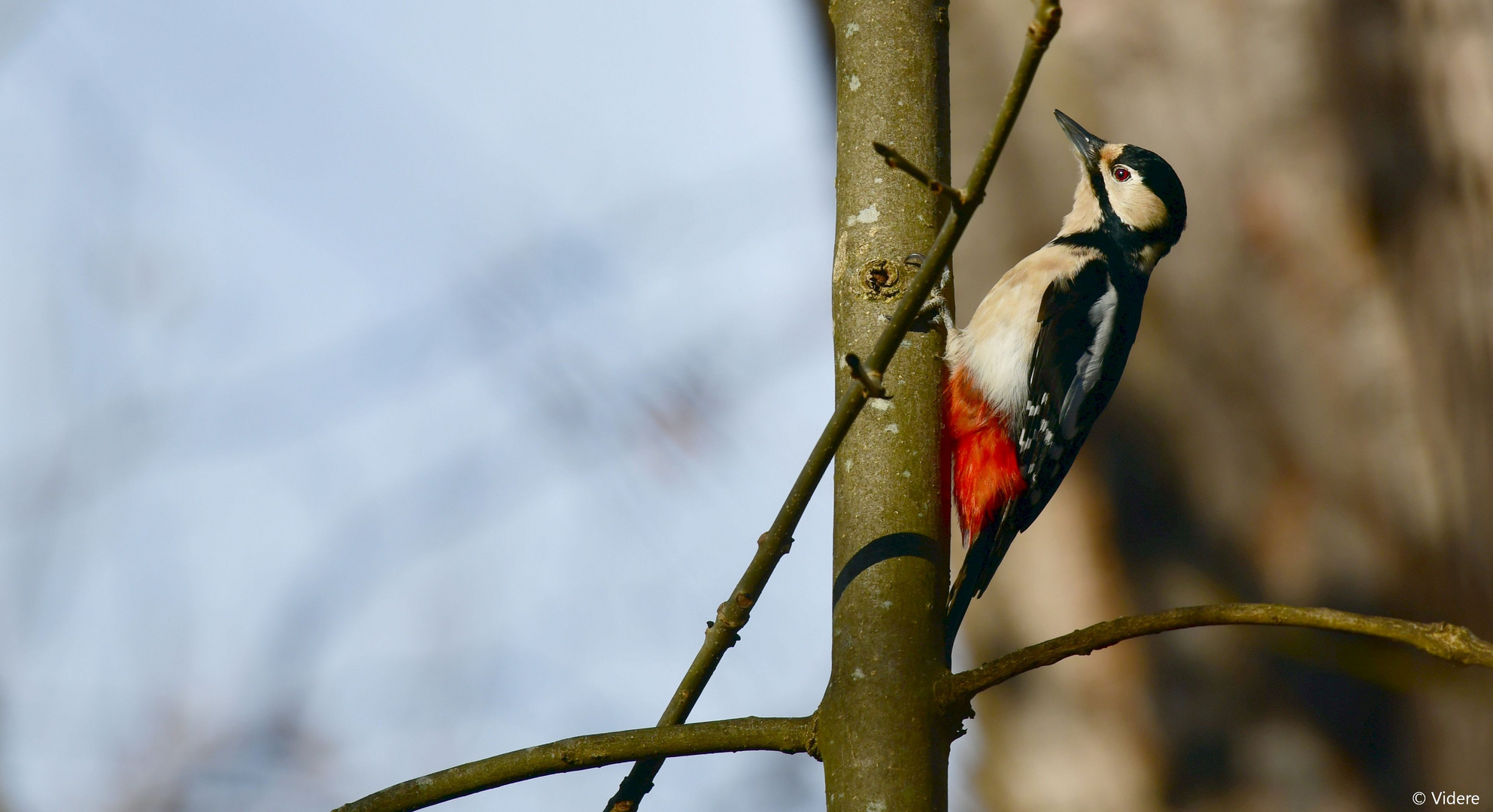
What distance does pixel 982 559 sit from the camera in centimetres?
328

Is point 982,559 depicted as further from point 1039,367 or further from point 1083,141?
point 1083,141

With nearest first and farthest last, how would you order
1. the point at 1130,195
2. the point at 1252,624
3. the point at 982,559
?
1. the point at 1252,624
2. the point at 982,559
3. the point at 1130,195

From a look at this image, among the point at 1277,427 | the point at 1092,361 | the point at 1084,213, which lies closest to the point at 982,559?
A: the point at 1092,361

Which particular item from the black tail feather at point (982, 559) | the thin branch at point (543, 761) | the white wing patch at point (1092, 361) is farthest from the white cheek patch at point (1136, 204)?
the thin branch at point (543, 761)

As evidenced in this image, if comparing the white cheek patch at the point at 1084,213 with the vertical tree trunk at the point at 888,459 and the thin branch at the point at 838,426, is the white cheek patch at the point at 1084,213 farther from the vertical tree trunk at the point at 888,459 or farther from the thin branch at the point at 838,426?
the thin branch at the point at 838,426

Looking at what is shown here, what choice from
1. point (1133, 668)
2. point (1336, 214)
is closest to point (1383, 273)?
point (1336, 214)

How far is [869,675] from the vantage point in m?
1.65

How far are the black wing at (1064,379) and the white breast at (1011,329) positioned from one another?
3cm

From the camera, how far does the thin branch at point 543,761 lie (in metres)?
1.54

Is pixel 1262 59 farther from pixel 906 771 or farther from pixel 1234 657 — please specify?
pixel 906 771

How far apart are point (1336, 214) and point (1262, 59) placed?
568mm

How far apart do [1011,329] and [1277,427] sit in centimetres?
107

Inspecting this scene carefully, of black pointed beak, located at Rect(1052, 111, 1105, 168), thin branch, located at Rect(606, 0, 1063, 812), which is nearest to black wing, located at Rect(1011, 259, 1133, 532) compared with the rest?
black pointed beak, located at Rect(1052, 111, 1105, 168)

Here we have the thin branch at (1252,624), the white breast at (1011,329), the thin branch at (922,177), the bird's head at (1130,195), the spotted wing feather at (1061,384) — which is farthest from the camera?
the bird's head at (1130,195)
